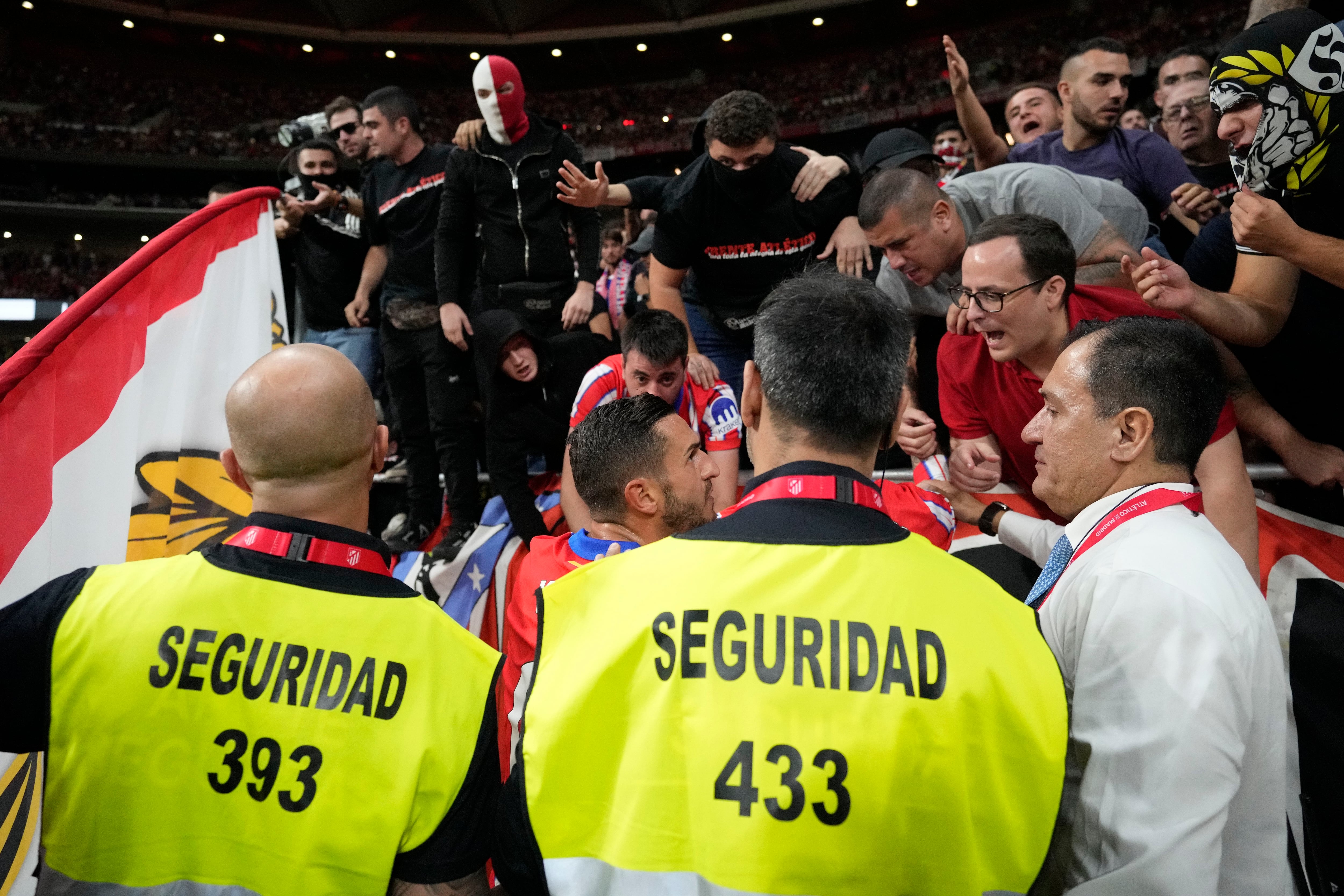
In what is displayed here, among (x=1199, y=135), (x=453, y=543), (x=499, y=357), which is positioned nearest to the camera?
(x=499, y=357)

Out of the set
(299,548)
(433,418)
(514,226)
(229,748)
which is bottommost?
(229,748)

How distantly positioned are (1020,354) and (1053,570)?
3.31 ft

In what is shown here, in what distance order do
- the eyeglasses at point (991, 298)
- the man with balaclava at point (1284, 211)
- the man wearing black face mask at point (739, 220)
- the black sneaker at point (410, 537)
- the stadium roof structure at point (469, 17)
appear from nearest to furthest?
the man with balaclava at point (1284, 211) → the eyeglasses at point (991, 298) → the man wearing black face mask at point (739, 220) → the black sneaker at point (410, 537) → the stadium roof structure at point (469, 17)

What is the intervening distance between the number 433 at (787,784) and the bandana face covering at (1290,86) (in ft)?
7.43

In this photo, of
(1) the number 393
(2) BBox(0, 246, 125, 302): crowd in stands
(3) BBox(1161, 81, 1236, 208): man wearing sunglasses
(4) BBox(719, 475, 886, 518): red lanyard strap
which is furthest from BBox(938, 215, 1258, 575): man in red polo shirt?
(2) BBox(0, 246, 125, 302): crowd in stands

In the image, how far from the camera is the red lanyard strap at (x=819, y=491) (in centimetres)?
133

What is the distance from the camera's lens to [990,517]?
2.89 metres

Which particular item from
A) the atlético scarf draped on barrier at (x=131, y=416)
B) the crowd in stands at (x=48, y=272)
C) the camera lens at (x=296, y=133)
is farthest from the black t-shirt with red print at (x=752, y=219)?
the crowd in stands at (x=48, y=272)

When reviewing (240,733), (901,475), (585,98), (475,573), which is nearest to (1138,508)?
(240,733)

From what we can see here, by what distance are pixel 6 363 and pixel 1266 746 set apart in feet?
8.17

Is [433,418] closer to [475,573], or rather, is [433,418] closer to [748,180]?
[475,573]

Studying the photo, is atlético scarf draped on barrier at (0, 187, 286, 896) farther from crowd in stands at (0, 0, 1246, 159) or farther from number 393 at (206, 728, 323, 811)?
crowd in stands at (0, 0, 1246, 159)

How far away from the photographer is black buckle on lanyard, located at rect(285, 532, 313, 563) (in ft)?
4.80

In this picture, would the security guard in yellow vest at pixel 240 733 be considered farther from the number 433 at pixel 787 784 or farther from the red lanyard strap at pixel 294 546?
the number 433 at pixel 787 784
